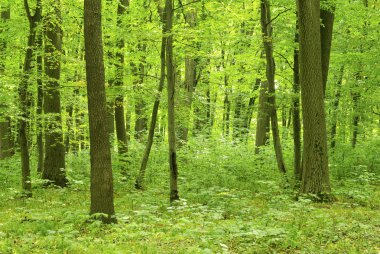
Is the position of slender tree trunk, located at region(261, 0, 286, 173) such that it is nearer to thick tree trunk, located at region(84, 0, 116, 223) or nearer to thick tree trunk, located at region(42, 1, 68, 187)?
thick tree trunk, located at region(84, 0, 116, 223)

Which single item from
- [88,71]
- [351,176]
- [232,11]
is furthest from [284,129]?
[88,71]

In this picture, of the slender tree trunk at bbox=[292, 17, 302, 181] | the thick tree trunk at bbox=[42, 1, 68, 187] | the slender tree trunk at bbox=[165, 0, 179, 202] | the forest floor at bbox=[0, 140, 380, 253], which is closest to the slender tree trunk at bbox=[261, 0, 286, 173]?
the slender tree trunk at bbox=[292, 17, 302, 181]

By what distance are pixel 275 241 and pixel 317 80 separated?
5794 mm

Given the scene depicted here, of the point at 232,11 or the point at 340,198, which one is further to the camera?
the point at 232,11

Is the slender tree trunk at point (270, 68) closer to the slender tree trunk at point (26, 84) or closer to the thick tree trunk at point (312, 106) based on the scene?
the thick tree trunk at point (312, 106)

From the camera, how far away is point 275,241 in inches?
264

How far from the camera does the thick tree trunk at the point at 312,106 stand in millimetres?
10773

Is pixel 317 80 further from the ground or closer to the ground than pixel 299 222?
further from the ground

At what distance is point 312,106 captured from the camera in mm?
10875

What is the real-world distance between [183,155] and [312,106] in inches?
305

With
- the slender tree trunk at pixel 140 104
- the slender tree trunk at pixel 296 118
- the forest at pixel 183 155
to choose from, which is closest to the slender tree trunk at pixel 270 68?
the forest at pixel 183 155

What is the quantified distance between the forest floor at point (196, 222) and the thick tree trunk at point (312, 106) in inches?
33.5

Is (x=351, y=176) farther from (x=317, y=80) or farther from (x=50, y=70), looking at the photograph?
(x=50, y=70)

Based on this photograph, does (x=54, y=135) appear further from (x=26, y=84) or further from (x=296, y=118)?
(x=296, y=118)
